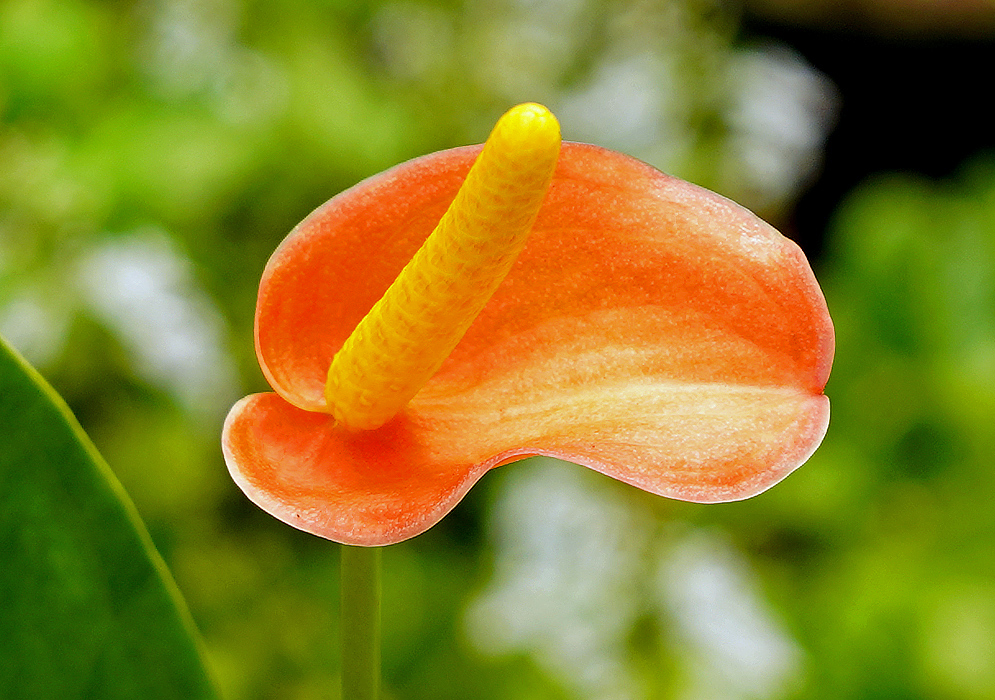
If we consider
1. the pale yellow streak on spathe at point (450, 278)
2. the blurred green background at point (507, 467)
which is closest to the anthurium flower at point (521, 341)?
the pale yellow streak on spathe at point (450, 278)

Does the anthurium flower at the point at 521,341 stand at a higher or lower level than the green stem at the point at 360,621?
higher

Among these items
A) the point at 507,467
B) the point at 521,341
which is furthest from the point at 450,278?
the point at 507,467

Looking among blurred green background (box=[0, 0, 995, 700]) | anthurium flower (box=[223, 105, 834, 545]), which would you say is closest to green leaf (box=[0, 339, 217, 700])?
anthurium flower (box=[223, 105, 834, 545])

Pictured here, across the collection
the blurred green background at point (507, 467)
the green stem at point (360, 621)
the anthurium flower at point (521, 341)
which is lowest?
the blurred green background at point (507, 467)

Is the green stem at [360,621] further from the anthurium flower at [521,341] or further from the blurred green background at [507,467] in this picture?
the blurred green background at [507,467]

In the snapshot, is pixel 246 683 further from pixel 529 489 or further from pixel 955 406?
pixel 955 406

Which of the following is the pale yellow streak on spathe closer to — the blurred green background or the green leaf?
the green leaf
